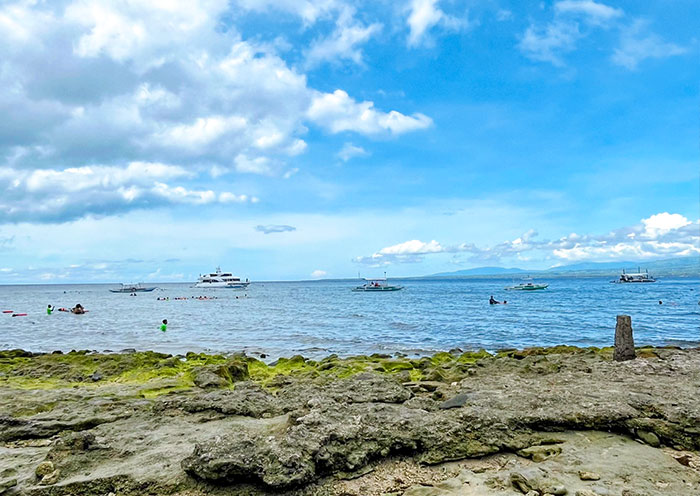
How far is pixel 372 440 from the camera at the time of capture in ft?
21.8

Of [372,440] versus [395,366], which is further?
[395,366]

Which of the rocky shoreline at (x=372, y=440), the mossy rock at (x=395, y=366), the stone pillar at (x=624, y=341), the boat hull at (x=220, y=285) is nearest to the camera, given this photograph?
the rocky shoreline at (x=372, y=440)

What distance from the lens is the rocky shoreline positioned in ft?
19.2

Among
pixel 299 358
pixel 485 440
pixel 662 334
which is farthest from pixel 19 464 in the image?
pixel 662 334

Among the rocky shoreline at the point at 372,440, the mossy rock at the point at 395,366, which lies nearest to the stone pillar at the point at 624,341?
the rocky shoreline at the point at 372,440

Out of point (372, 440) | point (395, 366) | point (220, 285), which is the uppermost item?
point (372, 440)

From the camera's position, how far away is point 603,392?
28.1 feet

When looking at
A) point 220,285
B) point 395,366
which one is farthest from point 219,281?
point 395,366

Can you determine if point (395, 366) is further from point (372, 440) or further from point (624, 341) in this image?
point (372, 440)

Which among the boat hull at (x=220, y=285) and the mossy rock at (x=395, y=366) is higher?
the mossy rock at (x=395, y=366)

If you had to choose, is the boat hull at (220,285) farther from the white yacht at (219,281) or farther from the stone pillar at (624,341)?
the stone pillar at (624,341)

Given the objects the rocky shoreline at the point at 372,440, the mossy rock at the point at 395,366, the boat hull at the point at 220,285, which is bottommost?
the boat hull at the point at 220,285

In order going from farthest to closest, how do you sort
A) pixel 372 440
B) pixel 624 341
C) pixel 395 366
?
pixel 395 366 < pixel 624 341 < pixel 372 440

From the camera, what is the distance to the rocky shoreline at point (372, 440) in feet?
19.2
